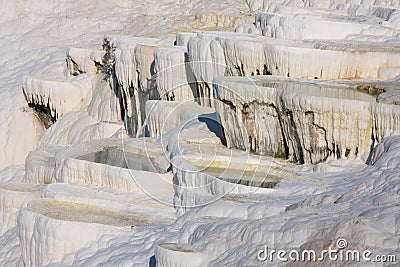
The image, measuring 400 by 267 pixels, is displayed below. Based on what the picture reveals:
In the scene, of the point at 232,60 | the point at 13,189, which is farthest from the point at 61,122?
the point at 232,60

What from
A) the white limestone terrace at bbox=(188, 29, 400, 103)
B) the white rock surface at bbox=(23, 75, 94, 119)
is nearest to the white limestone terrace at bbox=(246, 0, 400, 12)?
the white rock surface at bbox=(23, 75, 94, 119)

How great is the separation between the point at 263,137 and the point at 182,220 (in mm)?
2764

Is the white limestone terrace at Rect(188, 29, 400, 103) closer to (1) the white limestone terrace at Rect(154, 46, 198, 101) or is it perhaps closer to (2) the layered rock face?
(2) the layered rock face

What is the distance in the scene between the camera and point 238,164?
51.6ft

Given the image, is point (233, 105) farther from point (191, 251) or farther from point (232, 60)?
point (191, 251)

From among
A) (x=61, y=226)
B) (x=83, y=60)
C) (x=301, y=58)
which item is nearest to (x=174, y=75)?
(x=301, y=58)

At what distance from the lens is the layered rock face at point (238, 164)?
449 inches

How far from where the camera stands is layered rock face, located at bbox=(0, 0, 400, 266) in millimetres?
11406

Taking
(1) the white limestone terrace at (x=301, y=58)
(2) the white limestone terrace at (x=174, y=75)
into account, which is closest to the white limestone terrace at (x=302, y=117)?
(1) the white limestone terrace at (x=301, y=58)

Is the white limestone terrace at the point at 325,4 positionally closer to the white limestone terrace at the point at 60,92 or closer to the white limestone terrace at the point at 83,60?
the white limestone terrace at the point at 83,60

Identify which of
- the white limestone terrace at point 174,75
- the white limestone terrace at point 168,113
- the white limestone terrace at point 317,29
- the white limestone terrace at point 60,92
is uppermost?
the white limestone terrace at point 317,29

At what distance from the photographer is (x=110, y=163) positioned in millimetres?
17828

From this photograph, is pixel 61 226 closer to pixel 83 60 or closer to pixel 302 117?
pixel 302 117

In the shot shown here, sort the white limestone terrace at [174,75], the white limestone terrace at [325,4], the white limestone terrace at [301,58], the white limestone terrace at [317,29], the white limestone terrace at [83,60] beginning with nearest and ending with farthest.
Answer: the white limestone terrace at [301,58] < the white limestone terrace at [317,29] < the white limestone terrace at [174,75] < the white limestone terrace at [325,4] < the white limestone terrace at [83,60]
